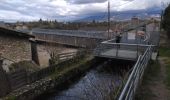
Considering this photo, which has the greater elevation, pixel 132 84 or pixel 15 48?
pixel 15 48

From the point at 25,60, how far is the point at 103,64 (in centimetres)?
700

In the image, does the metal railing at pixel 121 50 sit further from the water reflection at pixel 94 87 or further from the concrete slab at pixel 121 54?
the water reflection at pixel 94 87

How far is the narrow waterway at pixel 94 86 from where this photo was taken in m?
8.38

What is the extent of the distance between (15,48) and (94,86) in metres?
10.8

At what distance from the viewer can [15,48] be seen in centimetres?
1848

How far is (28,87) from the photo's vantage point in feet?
40.8

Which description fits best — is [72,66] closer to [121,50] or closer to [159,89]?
[121,50]

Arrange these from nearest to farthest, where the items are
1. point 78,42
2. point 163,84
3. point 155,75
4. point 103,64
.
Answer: point 163,84, point 155,75, point 103,64, point 78,42

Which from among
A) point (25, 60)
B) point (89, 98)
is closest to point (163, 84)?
point (89, 98)

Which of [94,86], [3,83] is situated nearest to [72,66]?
[3,83]

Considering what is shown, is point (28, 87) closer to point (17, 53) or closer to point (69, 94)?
point (69, 94)

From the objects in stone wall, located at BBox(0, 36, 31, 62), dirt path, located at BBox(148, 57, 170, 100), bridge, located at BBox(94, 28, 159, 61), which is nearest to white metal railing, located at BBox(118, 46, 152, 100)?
dirt path, located at BBox(148, 57, 170, 100)

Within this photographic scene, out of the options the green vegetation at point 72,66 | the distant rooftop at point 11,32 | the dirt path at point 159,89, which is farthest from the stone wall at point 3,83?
the distant rooftop at point 11,32

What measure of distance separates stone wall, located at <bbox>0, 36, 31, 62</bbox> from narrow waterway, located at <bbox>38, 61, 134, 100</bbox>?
454cm
